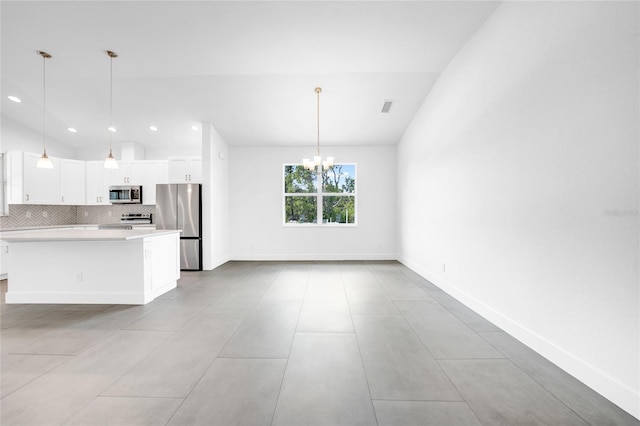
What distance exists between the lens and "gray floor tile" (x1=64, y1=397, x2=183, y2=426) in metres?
1.47

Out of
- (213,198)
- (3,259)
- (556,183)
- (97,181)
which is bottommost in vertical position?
(3,259)

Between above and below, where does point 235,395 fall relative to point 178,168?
below

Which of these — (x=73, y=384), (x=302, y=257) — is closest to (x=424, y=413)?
(x=73, y=384)

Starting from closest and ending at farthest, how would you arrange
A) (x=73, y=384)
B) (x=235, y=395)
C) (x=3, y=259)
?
(x=235, y=395) → (x=73, y=384) → (x=3, y=259)

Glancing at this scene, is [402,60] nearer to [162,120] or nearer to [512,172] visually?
[512,172]

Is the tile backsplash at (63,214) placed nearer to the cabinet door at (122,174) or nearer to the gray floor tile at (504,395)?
the cabinet door at (122,174)

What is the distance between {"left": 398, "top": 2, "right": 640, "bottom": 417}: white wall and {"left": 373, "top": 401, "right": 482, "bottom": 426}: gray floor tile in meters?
0.98

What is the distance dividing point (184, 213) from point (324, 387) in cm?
499

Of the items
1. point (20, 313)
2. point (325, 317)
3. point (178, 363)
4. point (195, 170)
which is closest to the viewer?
point (178, 363)

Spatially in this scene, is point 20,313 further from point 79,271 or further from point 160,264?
point 160,264

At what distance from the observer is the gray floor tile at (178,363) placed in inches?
69.1

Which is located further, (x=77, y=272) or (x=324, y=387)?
(x=77, y=272)

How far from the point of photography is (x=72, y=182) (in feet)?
20.6

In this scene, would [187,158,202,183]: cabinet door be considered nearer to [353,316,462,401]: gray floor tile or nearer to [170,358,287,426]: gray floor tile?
[170,358,287,426]: gray floor tile
